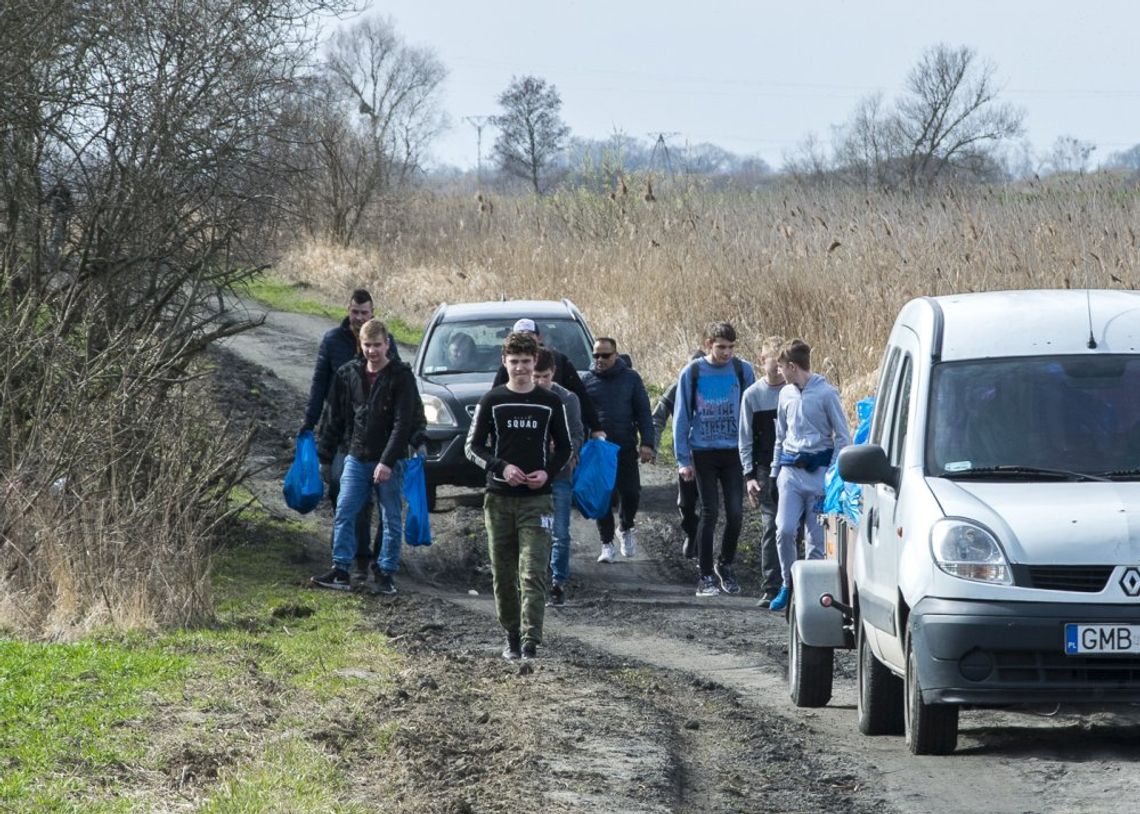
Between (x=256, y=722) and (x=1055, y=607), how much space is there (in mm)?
3516

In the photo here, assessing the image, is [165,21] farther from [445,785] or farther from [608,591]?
[445,785]

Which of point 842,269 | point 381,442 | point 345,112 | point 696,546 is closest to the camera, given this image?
point 381,442

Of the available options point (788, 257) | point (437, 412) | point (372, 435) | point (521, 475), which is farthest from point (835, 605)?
point (788, 257)

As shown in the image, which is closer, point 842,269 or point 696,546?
point 696,546

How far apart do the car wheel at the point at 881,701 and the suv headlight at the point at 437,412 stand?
28.9 ft

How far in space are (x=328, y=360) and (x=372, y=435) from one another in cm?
131

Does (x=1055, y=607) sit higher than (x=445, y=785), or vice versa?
(x=1055, y=607)

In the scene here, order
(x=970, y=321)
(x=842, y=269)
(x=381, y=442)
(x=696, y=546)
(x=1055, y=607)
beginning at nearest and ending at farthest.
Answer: (x=1055, y=607) < (x=970, y=321) < (x=381, y=442) < (x=696, y=546) < (x=842, y=269)

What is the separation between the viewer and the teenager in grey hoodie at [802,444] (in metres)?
12.2

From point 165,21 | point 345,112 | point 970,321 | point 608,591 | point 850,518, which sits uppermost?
point 345,112

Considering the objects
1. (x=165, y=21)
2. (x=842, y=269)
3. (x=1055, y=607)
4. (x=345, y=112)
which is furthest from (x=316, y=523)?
(x=345, y=112)

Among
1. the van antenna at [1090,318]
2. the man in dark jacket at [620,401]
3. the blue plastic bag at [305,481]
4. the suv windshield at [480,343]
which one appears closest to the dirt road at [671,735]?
the blue plastic bag at [305,481]

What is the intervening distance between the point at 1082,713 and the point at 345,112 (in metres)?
42.7

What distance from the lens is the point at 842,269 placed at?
21922mm
